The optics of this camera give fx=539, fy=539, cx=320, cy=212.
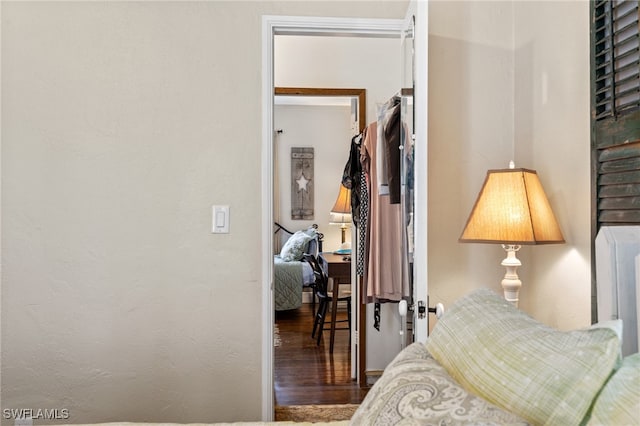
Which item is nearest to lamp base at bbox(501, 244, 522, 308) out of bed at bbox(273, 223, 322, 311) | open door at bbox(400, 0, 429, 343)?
open door at bbox(400, 0, 429, 343)

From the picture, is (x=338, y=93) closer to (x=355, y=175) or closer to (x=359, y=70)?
(x=359, y=70)

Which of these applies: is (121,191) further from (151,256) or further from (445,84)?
(445,84)

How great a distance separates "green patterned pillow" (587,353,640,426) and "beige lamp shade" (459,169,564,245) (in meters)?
1.14

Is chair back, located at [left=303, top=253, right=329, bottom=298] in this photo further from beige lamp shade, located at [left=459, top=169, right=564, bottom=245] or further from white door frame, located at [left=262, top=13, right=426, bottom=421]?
beige lamp shade, located at [left=459, top=169, right=564, bottom=245]

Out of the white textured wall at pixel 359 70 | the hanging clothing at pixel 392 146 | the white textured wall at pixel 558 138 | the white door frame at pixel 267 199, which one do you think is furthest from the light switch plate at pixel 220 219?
the white textured wall at pixel 359 70

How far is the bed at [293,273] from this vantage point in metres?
5.76

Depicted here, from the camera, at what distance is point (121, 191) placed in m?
2.32

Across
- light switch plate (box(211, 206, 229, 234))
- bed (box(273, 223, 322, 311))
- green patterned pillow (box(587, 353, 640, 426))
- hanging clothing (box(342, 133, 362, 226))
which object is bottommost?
bed (box(273, 223, 322, 311))

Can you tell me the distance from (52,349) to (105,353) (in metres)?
0.22

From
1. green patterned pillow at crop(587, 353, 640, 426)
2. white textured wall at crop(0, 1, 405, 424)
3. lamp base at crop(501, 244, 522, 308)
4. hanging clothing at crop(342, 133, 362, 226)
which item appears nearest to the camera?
green patterned pillow at crop(587, 353, 640, 426)

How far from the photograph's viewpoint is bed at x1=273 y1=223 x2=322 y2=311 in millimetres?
5762

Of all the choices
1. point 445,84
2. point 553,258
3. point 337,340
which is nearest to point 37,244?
point 445,84

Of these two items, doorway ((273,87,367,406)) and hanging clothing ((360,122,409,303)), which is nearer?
hanging clothing ((360,122,409,303))

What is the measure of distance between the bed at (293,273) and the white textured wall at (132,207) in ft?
10.5
